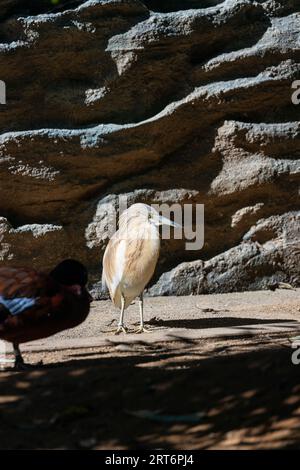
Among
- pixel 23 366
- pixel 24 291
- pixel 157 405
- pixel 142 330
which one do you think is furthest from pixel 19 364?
pixel 142 330

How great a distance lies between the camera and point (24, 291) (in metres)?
5.52

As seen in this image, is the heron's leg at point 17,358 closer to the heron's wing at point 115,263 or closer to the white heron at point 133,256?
the white heron at point 133,256

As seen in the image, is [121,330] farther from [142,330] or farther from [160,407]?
[160,407]

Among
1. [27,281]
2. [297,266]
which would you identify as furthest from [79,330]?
[297,266]

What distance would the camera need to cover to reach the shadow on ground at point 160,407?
3656 mm

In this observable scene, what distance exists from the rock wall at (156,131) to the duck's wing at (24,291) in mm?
4940

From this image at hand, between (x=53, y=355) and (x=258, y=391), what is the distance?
291 cm

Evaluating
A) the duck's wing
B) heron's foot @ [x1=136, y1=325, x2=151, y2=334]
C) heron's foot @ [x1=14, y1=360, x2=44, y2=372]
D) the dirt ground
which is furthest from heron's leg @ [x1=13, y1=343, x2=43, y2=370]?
heron's foot @ [x1=136, y1=325, x2=151, y2=334]

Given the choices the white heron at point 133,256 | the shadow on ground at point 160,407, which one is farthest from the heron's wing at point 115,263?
the shadow on ground at point 160,407

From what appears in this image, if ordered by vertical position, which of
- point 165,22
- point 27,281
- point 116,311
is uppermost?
point 165,22

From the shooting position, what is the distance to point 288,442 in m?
3.48

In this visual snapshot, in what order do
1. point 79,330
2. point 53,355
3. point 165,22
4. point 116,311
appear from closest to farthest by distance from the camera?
point 53,355 < point 79,330 < point 116,311 < point 165,22

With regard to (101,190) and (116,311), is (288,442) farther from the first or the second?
(101,190)

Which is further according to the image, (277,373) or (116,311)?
(116,311)
